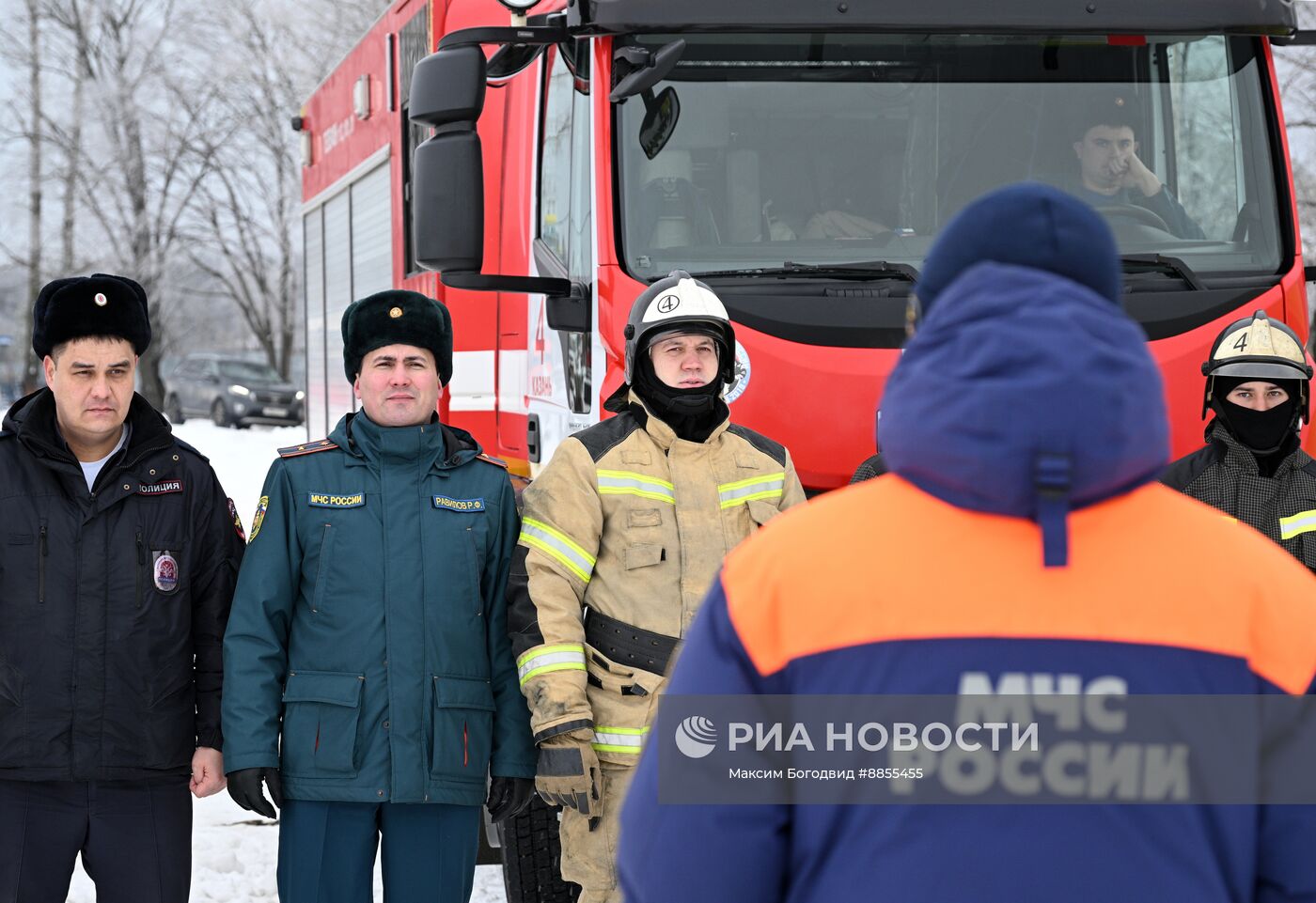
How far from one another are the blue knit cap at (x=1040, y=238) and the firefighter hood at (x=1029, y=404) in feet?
0.10

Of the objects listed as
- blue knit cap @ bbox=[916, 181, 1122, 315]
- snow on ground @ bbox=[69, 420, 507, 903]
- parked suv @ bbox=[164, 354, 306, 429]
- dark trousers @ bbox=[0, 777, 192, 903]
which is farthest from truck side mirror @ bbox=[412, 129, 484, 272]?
parked suv @ bbox=[164, 354, 306, 429]

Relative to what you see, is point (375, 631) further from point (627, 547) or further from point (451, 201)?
point (451, 201)

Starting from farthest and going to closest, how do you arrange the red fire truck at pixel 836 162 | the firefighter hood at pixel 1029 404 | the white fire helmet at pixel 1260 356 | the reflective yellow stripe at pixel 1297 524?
the red fire truck at pixel 836 162 → the white fire helmet at pixel 1260 356 → the reflective yellow stripe at pixel 1297 524 → the firefighter hood at pixel 1029 404

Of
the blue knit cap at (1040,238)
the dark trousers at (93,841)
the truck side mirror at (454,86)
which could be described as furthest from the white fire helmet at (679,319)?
the blue knit cap at (1040,238)

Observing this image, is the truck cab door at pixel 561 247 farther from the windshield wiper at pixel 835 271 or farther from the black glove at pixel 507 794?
the black glove at pixel 507 794

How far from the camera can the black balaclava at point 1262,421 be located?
3.67 m

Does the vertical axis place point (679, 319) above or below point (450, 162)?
below

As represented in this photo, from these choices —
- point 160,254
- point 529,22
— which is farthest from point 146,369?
point 529,22

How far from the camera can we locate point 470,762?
3.36 meters

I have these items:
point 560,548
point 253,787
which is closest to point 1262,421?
point 560,548

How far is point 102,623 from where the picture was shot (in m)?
3.26

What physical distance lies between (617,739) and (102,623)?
3.69ft

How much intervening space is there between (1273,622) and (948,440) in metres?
0.34

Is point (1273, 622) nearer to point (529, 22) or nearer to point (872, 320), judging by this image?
point (872, 320)
